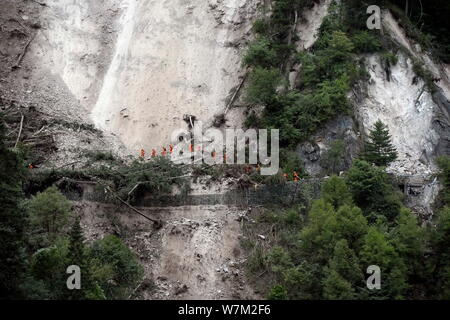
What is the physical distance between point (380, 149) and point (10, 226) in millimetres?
18145

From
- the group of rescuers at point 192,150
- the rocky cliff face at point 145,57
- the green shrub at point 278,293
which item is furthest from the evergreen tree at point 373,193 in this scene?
the rocky cliff face at point 145,57

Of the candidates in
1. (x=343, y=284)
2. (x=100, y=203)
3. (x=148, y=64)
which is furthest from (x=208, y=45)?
(x=343, y=284)

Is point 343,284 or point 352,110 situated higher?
point 352,110

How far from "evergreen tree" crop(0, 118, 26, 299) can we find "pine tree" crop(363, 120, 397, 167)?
16642 mm

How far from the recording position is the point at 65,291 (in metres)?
24.8

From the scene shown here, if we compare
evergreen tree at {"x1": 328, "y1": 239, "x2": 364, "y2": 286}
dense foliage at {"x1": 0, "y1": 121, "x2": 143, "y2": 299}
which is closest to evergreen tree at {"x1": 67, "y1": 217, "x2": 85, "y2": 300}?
dense foliage at {"x1": 0, "y1": 121, "x2": 143, "y2": 299}

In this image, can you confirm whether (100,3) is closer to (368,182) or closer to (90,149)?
(90,149)

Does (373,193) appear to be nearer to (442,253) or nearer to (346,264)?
(442,253)

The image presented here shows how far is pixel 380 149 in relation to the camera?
114 ft

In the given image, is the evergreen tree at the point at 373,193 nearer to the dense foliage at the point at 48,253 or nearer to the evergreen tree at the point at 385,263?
the evergreen tree at the point at 385,263

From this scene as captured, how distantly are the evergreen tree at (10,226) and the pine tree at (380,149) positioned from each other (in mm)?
16642

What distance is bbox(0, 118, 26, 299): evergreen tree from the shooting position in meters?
23.6

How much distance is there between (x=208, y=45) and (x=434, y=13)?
14.2 meters

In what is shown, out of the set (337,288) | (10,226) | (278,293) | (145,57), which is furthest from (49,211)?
(145,57)
